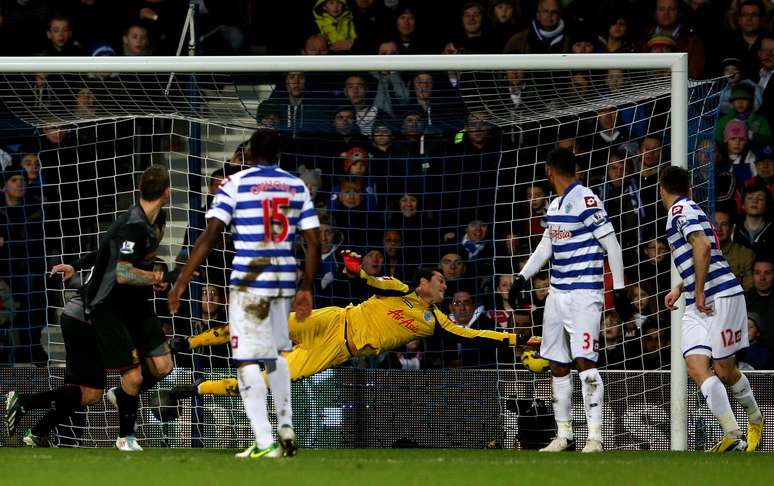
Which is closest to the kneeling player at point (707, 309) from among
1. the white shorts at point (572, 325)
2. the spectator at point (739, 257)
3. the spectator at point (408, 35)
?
the white shorts at point (572, 325)

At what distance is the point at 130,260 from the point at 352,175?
3.59 meters

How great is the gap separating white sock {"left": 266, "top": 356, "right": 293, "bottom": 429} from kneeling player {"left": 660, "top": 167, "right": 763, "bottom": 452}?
303 centimetres

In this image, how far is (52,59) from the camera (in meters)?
11.1

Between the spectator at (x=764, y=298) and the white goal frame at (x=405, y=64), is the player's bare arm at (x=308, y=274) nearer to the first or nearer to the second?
the white goal frame at (x=405, y=64)

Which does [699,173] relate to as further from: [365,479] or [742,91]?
[365,479]

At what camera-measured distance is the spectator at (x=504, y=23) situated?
1470cm

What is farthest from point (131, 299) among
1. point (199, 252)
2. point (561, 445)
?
point (561, 445)

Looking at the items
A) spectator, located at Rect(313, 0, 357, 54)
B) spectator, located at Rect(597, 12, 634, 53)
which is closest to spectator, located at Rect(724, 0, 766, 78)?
spectator, located at Rect(597, 12, 634, 53)

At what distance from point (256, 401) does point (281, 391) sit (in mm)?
195

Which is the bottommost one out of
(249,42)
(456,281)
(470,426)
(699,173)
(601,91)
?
(470,426)

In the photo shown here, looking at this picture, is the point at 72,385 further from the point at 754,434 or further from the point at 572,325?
the point at 754,434

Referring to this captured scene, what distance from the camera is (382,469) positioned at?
307 inches

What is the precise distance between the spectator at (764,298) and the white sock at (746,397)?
2.70 metres

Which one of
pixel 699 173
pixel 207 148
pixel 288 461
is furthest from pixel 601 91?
pixel 288 461
